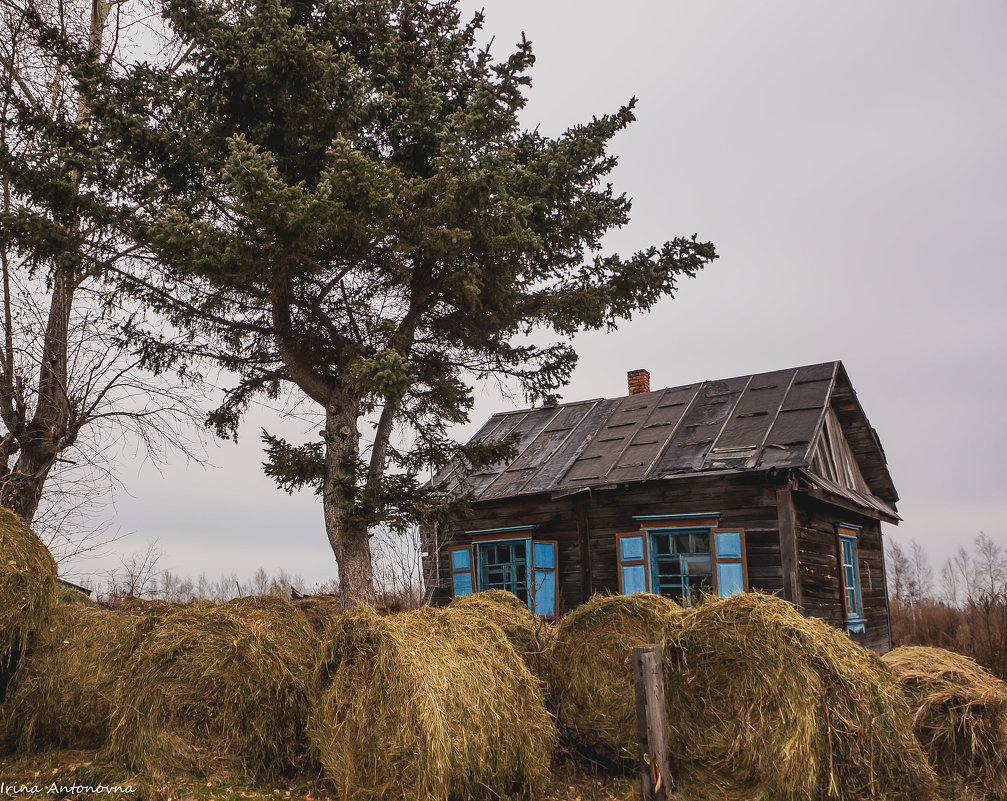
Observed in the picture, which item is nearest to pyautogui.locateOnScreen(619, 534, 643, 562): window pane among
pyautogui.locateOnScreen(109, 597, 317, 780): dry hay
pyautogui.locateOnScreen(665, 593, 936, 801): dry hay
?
pyautogui.locateOnScreen(665, 593, 936, 801): dry hay

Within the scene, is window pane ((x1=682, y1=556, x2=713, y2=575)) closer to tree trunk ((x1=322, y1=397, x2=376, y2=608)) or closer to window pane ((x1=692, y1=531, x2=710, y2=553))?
window pane ((x1=692, y1=531, x2=710, y2=553))

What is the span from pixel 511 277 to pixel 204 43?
5.50 meters

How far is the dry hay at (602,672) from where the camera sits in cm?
740

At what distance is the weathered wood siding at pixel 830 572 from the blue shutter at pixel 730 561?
37.3 inches

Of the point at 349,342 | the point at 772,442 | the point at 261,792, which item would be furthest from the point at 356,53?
the point at 261,792

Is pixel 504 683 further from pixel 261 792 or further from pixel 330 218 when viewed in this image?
pixel 330 218

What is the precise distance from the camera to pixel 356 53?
449 inches

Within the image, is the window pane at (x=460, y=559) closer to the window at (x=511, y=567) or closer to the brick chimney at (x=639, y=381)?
the window at (x=511, y=567)

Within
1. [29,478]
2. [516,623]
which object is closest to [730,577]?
[516,623]

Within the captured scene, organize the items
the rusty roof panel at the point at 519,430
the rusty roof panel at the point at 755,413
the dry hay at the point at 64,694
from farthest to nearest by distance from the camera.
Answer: the rusty roof panel at the point at 519,430
the rusty roof panel at the point at 755,413
the dry hay at the point at 64,694

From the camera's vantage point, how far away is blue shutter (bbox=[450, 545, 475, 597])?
1491 centimetres

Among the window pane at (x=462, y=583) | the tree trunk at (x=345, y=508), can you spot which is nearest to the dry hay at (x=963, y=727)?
the tree trunk at (x=345, y=508)

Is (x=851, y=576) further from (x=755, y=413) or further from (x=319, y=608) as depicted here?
(x=319, y=608)

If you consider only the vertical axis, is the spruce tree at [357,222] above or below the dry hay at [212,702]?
above
